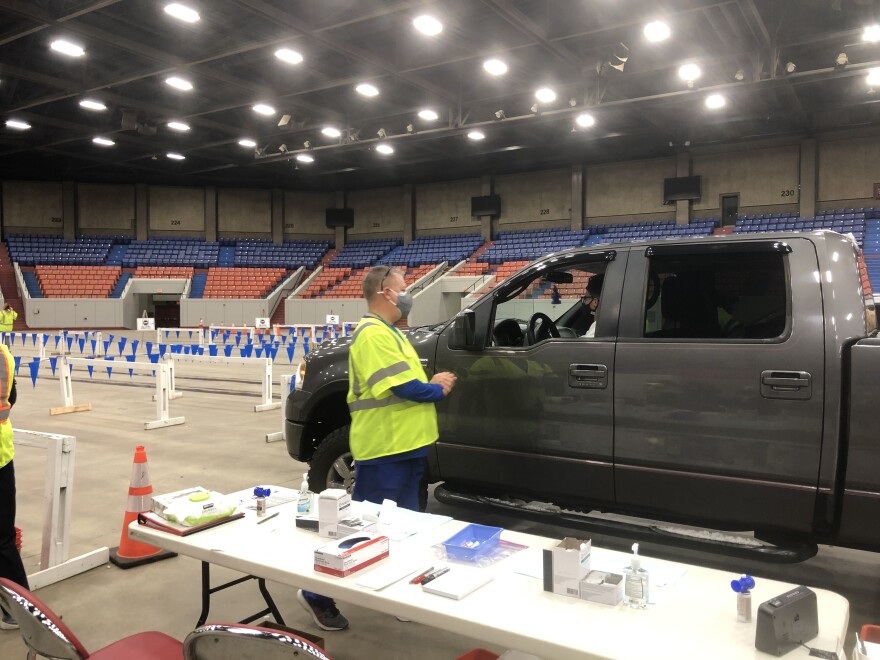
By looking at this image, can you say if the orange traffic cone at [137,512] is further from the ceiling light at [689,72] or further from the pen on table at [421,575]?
the ceiling light at [689,72]

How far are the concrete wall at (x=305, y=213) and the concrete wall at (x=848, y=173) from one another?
81.1ft

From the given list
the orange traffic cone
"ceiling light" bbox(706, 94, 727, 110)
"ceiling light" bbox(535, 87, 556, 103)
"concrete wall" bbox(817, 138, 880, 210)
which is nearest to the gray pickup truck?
the orange traffic cone

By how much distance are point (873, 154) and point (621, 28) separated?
14.4 meters

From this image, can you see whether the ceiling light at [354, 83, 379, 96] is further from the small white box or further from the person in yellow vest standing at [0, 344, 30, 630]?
the small white box

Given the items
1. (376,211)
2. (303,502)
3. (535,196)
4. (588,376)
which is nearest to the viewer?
(303,502)

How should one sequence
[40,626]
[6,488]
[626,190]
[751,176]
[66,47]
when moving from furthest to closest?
[626,190] → [751,176] → [66,47] → [6,488] → [40,626]

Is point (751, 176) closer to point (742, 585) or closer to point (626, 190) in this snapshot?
point (626, 190)

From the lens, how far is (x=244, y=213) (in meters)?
37.0

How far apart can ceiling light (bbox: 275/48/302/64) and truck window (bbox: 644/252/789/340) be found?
1465 centimetres

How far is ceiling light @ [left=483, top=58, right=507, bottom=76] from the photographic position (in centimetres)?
1689

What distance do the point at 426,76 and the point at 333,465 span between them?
16331 millimetres

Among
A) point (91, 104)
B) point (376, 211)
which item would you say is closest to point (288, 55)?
point (91, 104)

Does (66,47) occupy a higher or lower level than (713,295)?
higher

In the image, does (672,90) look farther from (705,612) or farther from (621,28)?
(705,612)
